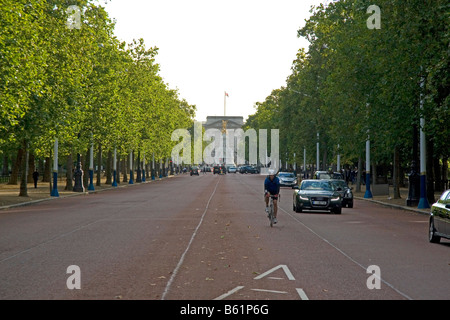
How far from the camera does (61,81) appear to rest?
39.9 m

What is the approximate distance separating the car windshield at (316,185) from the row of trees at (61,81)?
1257cm

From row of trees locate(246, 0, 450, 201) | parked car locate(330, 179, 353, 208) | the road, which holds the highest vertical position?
row of trees locate(246, 0, 450, 201)

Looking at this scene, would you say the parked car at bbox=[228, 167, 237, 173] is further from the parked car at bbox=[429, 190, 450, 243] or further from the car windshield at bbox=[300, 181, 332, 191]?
the parked car at bbox=[429, 190, 450, 243]

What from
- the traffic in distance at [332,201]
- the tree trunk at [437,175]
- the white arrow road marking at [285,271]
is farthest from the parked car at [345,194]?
the white arrow road marking at [285,271]

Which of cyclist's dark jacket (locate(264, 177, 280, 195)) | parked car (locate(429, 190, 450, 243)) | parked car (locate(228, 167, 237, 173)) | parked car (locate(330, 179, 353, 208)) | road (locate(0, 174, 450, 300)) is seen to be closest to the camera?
road (locate(0, 174, 450, 300))

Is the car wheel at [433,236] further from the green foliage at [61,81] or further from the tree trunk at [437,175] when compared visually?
the tree trunk at [437,175]

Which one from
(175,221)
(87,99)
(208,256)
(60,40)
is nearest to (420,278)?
(208,256)

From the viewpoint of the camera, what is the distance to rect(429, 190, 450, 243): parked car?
16844 mm

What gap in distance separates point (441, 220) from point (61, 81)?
91.1ft

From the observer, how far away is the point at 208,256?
46.9 feet

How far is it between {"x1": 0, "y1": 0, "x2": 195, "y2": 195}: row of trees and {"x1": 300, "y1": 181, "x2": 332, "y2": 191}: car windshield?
1257cm

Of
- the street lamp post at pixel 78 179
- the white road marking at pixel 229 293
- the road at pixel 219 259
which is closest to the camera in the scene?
the white road marking at pixel 229 293

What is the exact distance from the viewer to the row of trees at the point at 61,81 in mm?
29609

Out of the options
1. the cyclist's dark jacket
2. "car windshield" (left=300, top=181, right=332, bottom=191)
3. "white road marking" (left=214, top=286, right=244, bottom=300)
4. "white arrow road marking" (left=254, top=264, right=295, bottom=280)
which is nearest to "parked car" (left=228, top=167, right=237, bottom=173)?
"car windshield" (left=300, top=181, right=332, bottom=191)
